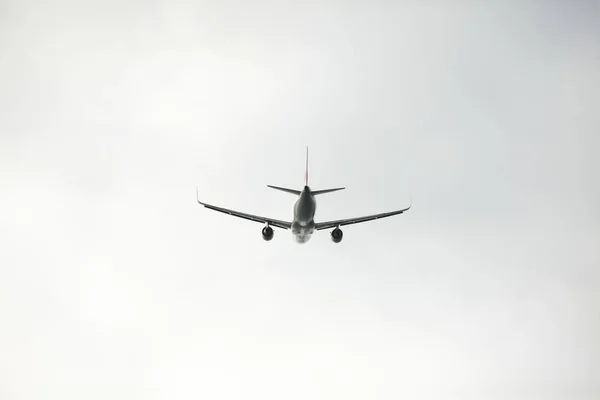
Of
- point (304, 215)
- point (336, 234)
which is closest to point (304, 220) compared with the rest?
point (304, 215)

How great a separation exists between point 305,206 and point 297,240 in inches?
283

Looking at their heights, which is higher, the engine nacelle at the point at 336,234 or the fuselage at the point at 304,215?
the fuselage at the point at 304,215

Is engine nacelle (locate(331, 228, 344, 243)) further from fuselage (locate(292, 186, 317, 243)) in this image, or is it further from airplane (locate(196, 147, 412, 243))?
fuselage (locate(292, 186, 317, 243))

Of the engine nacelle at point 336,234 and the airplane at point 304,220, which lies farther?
the engine nacelle at point 336,234

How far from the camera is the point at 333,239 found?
232 ft

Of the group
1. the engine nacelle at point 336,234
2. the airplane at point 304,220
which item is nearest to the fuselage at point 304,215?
the airplane at point 304,220

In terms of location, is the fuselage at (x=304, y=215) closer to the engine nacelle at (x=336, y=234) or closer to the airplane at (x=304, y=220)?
the airplane at (x=304, y=220)

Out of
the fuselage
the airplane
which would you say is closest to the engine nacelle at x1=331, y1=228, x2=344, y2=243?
the airplane

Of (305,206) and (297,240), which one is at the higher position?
(305,206)

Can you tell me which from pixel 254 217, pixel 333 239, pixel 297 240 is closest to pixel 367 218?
pixel 333 239

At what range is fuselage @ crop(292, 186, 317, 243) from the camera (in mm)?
62263

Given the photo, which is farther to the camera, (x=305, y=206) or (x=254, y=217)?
(x=254, y=217)

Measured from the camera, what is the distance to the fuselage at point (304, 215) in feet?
204

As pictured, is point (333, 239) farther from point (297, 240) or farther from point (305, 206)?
point (305, 206)
